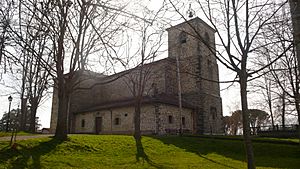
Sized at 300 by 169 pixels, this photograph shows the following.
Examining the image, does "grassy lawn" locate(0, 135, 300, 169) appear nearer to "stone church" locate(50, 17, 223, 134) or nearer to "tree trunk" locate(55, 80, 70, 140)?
"tree trunk" locate(55, 80, 70, 140)

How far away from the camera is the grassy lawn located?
10383 millimetres

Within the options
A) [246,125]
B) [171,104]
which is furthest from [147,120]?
[246,125]

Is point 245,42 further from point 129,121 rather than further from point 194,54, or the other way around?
point 194,54

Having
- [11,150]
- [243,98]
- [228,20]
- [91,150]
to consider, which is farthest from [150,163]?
[228,20]

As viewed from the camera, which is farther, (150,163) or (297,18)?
(150,163)

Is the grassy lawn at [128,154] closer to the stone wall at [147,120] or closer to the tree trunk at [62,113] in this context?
the tree trunk at [62,113]

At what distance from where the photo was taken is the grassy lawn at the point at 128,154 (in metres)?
10.4

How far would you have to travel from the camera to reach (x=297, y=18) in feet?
10.7

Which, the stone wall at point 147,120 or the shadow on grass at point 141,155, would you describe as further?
Result: the stone wall at point 147,120

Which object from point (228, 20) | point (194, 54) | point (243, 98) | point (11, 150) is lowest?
point (11, 150)

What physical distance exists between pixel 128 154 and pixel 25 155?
5.12 m

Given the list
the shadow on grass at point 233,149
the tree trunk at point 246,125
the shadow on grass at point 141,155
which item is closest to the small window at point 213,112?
the shadow on grass at point 233,149

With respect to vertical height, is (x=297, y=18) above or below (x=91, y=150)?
above

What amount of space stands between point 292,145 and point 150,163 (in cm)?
1185
